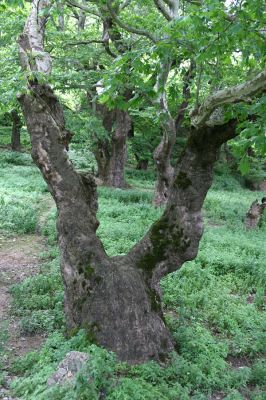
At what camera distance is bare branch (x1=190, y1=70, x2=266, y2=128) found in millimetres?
4787

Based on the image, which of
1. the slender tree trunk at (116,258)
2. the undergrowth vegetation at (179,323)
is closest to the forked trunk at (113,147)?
the undergrowth vegetation at (179,323)

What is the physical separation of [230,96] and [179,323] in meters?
3.66

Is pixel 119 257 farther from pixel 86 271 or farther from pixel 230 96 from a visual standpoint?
pixel 230 96

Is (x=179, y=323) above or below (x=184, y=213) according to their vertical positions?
below

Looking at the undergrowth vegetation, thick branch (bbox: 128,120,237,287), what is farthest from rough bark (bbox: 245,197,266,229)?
thick branch (bbox: 128,120,237,287)

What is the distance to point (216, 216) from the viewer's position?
1572 cm

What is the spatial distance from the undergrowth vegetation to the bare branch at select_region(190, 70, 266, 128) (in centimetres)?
315

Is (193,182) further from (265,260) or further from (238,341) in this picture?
(265,260)

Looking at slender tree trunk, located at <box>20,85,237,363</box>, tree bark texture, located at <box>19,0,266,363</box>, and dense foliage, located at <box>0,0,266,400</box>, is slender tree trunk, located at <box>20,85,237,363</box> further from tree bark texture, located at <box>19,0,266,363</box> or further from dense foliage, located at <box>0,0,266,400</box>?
dense foliage, located at <box>0,0,266,400</box>

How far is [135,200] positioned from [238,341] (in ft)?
35.5

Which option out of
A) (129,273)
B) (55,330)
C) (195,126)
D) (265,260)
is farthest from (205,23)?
(265,260)

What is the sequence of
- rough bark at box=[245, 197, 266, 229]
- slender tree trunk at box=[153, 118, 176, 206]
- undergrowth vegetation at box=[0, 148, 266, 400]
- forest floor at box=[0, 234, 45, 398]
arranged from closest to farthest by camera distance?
undergrowth vegetation at box=[0, 148, 266, 400]
forest floor at box=[0, 234, 45, 398]
slender tree trunk at box=[153, 118, 176, 206]
rough bark at box=[245, 197, 266, 229]

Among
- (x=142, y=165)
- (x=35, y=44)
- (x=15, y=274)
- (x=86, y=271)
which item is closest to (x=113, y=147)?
(x=142, y=165)

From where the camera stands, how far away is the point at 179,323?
6.80 metres
